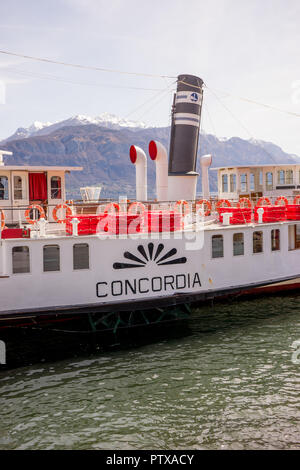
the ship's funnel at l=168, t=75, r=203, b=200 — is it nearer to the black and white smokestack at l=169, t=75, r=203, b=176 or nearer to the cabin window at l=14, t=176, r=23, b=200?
the black and white smokestack at l=169, t=75, r=203, b=176

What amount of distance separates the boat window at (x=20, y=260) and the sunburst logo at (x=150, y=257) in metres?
2.78

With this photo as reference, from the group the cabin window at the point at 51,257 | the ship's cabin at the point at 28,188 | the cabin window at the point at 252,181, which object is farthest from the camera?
the cabin window at the point at 252,181

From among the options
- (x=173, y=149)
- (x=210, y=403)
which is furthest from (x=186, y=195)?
(x=210, y=403)

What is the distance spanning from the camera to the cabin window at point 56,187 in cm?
1814

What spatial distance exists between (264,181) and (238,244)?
10698 mm

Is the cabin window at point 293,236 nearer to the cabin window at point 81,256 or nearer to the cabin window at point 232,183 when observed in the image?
the cabin window at point 232,183

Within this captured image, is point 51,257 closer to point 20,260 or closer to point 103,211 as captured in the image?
point 20,260

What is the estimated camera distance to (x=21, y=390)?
10.3m

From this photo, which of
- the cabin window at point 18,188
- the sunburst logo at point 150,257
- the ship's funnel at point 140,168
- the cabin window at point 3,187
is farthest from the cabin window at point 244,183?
the cabin window at point 3,187

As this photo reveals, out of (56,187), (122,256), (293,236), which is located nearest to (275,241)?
(293,236)

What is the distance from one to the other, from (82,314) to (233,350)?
16.8 ft

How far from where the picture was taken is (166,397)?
9867 mm

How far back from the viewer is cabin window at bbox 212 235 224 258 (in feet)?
50.1
